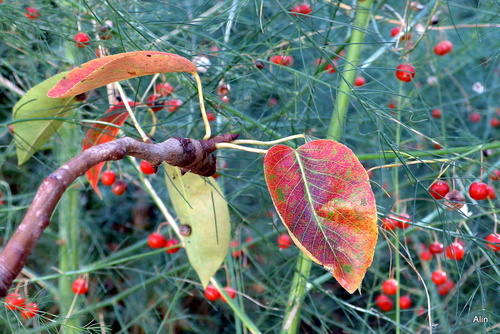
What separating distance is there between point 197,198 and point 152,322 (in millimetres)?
776

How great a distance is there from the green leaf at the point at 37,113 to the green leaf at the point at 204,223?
0.59ft

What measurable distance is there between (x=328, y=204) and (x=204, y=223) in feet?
0.81

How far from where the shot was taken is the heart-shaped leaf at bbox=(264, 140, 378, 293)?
0.52 metres

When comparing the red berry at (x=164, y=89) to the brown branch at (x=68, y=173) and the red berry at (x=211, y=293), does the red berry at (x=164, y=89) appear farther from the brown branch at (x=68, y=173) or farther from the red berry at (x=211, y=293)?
the brown branch at (x=68, y=173)

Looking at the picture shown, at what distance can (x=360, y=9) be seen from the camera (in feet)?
2.86

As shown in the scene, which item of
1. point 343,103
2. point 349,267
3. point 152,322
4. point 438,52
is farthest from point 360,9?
point 152,322

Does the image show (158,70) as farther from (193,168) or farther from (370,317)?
(370,317)

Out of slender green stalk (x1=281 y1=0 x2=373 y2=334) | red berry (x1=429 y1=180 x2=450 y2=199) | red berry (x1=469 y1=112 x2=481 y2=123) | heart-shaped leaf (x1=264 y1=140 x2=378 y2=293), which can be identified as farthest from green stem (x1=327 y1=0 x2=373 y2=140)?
red berry (x1=469 y1=112 x2=481 y2=123)

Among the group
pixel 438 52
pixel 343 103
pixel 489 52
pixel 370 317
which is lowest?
pixel 370 317

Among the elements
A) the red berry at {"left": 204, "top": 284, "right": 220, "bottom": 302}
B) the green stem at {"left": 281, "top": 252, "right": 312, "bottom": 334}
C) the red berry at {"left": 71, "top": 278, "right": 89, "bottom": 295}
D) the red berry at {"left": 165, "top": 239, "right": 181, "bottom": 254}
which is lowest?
the red berry at {"left": 71, "top": 278, "right": 89, "bottom": 295}

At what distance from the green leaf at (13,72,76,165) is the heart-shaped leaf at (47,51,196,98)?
19cm

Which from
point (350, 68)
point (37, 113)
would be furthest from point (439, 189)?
point (37, 113)

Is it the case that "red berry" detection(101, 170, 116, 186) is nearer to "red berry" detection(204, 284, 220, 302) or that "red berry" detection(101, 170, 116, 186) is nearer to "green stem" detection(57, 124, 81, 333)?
"green stem" detection(57, 124, 81, 333)

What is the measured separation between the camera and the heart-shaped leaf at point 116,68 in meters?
0.50
